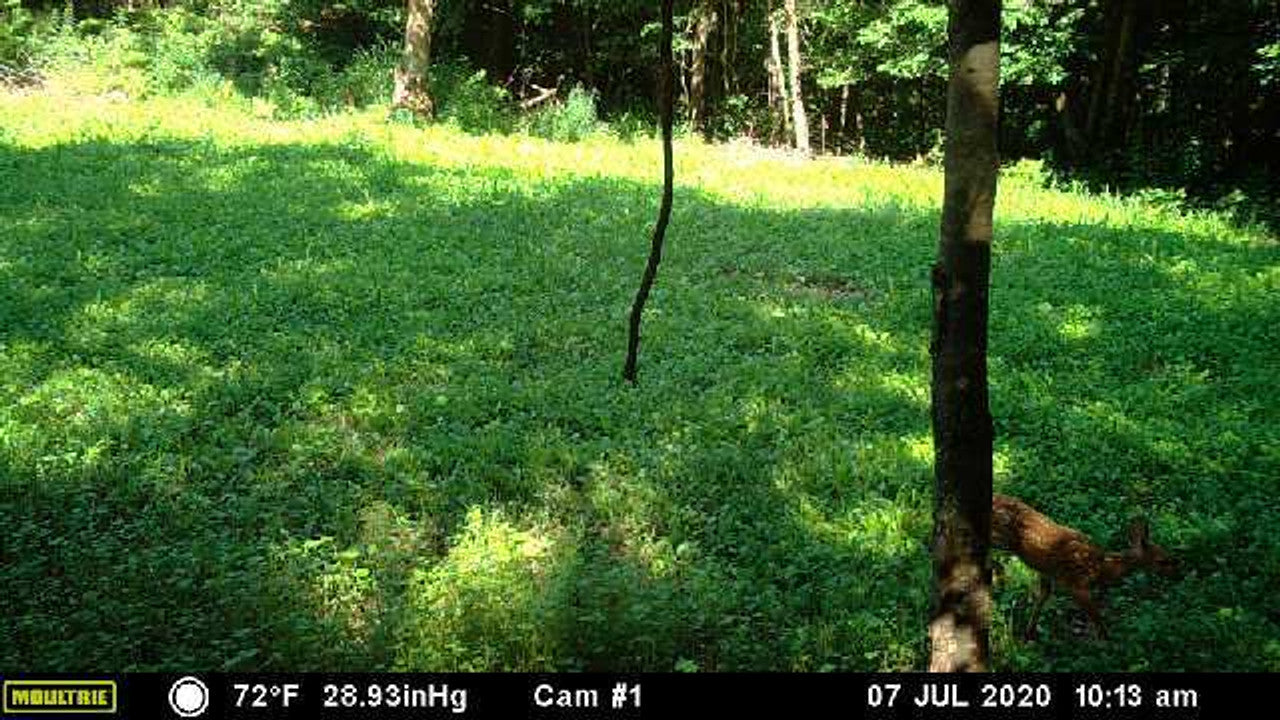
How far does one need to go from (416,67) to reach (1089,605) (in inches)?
862

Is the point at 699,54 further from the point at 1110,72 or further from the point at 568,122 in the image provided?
the point at 1110,72

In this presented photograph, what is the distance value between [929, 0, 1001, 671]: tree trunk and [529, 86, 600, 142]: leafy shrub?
72.0 feet

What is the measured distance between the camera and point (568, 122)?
26.7 meters

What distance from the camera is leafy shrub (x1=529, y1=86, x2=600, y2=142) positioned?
26297 mm

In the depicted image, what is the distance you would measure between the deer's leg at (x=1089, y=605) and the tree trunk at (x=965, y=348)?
1.45m

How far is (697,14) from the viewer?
32.0 metres

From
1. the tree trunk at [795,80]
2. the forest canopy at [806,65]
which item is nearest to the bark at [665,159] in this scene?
the forest canopy at [806,65]

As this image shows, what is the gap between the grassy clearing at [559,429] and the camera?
6.20 meters

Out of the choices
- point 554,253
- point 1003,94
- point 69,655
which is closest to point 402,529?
point 69,655

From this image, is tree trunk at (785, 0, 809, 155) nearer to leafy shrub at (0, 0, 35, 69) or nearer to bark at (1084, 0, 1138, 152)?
bark at (1084, 0, 1138, 152)

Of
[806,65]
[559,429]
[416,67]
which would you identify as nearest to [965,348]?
[559,429]

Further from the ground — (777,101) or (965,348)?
(777,101)

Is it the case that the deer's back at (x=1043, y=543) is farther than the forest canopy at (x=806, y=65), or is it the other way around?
the forest canopy at (x=806, y=65)

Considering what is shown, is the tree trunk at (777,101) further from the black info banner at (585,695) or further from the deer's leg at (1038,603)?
the black info banner at (585,695)
